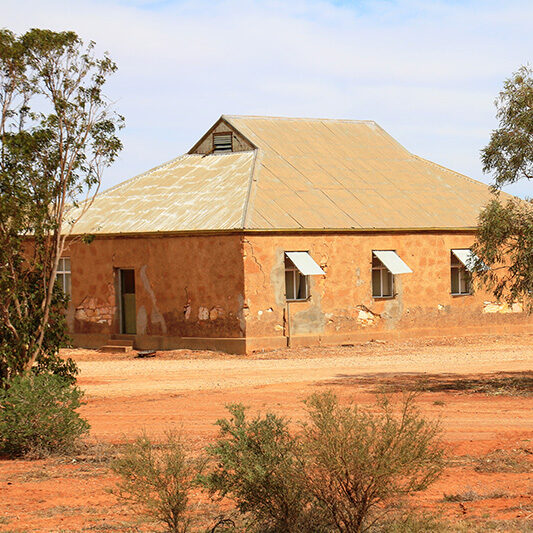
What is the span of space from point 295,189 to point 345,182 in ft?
8.02

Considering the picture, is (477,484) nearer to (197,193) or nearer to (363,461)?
(363,461)

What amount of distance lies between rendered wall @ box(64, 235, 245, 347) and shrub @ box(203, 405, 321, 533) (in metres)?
17.3

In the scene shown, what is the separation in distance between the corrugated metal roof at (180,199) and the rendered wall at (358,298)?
182cm

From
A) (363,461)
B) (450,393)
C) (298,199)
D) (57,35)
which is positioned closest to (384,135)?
(298,199)

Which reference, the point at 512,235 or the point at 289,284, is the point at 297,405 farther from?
the point at 289,284

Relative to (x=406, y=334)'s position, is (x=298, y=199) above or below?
above

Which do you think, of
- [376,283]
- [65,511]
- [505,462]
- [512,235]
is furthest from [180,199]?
[65,511]

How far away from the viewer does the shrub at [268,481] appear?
25.0ft

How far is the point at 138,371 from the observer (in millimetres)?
22453

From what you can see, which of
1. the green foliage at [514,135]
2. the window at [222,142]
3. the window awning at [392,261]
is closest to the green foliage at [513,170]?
the green foliage at [514,135]

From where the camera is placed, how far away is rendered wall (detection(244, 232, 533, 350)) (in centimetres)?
2570

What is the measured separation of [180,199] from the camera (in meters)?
28.9

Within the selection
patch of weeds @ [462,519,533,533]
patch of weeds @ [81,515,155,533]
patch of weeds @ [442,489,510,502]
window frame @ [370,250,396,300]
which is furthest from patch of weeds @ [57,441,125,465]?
window frame @ [370,250,396,300]

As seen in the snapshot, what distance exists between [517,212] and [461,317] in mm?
12376
